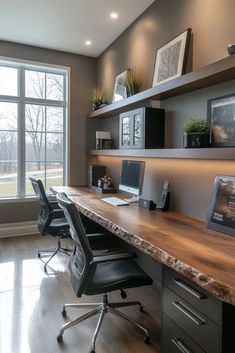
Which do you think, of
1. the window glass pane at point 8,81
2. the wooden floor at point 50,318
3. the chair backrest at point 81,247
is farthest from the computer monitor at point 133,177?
the window glass pane at point 8,81

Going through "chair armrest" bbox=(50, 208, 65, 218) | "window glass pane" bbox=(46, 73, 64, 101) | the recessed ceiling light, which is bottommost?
"chair armrest" bbox=(50, 208, 65, 218)

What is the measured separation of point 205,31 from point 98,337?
257cm

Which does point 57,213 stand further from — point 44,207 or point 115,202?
point 115,202

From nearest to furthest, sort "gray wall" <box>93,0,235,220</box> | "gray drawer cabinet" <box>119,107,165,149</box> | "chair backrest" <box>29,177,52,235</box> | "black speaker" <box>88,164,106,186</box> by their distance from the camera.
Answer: "gray wall" <box>93,0,235,220</box> → "gray drawer cabinet" <box>119,107,165,149</box> → "chair backrest" <box>29,177,52,235</box> → "black speaker" <box>88,164,106,186</box>

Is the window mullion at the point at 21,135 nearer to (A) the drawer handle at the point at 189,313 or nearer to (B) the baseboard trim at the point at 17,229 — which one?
(B) the baseboard trim at the point at 17,229

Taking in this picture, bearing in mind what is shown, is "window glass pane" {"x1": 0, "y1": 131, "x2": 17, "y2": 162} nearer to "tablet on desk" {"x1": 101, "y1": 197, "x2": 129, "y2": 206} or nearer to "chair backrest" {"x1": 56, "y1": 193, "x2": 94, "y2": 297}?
"tablet on desk" {"x1": 101, "y1": 197, "x2": 129, "y2": 206}

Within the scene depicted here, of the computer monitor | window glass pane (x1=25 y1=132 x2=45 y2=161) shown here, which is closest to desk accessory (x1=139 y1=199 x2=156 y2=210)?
the computer monitor

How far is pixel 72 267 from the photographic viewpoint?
2047mm

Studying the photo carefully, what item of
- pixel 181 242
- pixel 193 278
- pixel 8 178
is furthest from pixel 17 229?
pixel 193 278

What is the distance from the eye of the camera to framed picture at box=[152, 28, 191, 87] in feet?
8.29

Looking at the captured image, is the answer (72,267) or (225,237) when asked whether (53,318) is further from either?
(225,237)

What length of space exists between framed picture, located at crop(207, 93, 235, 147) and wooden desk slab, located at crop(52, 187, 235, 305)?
2.19ft

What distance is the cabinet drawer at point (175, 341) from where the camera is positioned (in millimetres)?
1429

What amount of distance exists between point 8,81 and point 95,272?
385 centimetres
